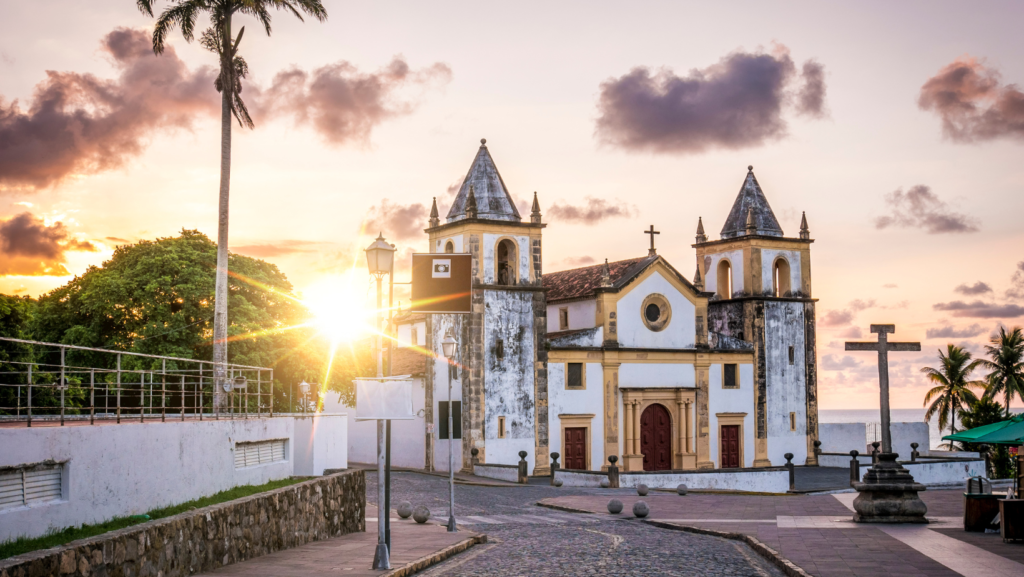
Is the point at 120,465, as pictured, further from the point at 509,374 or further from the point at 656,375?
the point at 656,375

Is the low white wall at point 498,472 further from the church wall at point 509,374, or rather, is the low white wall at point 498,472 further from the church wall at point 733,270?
the church wall at point 733,270

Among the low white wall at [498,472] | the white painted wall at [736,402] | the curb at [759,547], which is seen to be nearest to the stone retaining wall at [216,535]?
the curb at [759,547]

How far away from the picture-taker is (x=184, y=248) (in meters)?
38.1

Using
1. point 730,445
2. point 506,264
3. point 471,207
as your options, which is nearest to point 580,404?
point 506,264

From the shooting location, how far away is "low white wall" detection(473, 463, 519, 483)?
36.9m

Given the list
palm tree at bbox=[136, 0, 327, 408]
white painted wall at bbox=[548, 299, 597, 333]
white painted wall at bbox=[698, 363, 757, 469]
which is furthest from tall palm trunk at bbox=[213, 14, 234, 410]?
white painted wall at bbox=[698, 363, 757, 469]

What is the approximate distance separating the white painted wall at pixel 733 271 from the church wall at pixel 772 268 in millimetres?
1058

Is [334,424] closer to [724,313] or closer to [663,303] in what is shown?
[663,303]

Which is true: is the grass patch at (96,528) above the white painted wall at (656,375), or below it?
below

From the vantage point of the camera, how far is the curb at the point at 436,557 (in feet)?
46.6

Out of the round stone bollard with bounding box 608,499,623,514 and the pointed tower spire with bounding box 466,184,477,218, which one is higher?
the pointed tower spire with bounding box 466,184,477,218

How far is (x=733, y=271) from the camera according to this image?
48.3 metres

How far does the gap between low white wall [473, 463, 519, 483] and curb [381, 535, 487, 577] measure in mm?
17284

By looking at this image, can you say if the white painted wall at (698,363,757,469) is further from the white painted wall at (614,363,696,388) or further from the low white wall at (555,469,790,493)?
the low white wall at (555,469,790,493)
